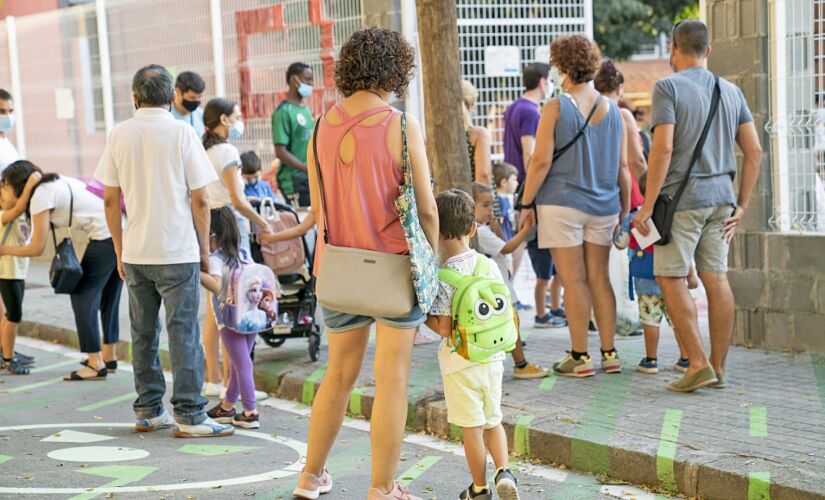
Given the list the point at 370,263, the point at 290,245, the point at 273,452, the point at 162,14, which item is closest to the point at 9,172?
the point at 290,245

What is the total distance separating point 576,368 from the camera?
754cm

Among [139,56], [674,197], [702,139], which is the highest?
[139,56]

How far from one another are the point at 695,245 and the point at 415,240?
8.64 feet

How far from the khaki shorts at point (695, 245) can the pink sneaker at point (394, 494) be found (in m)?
2.45

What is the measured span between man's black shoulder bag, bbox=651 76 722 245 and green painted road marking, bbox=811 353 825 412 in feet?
3.98

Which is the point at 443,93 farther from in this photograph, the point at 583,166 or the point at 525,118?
the point at 525,118

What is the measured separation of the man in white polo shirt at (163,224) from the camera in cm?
665

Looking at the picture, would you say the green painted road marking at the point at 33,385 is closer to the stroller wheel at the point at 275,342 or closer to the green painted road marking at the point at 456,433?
the stroller wheel at the point at 275,342

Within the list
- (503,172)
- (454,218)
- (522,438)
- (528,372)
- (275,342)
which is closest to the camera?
(454,218)

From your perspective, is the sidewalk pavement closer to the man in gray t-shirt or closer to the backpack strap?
the man in gray t-shirt

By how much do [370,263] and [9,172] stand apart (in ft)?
14.5

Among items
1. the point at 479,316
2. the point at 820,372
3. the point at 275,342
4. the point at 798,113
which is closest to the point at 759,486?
the point at 479,316

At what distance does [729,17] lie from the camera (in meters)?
8.45

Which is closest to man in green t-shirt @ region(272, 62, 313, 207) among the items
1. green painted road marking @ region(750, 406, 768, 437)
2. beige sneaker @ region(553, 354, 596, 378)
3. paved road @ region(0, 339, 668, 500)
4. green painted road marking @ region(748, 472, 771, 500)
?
paved road @ region(0, 339, 668, 500)
